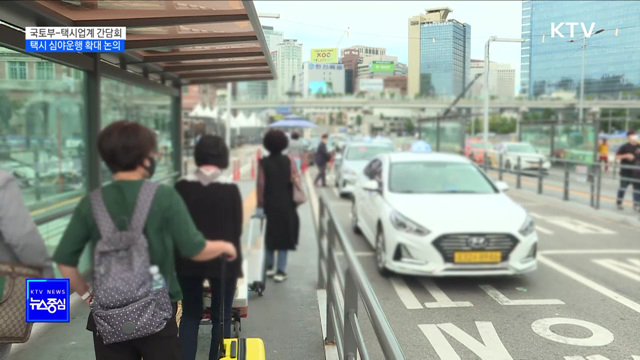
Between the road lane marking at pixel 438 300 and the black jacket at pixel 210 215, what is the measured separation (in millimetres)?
2521

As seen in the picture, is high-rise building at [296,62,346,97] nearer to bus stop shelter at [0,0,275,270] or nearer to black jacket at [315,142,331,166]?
bus stop shelter at [0,0,275,270]

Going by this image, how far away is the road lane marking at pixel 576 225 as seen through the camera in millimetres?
9452

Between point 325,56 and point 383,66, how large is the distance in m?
0.45

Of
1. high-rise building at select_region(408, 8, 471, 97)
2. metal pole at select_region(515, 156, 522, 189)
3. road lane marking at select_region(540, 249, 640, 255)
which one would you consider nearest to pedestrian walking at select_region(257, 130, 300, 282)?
high-rise building at select_region(408, 8, 471, 97)

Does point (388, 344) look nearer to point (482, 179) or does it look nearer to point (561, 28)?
point (561, 28)

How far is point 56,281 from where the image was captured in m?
2.92

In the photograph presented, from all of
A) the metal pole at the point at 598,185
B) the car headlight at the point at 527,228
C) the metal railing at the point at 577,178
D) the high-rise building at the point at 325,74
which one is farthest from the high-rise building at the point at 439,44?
the metal pole at the point at 598,185

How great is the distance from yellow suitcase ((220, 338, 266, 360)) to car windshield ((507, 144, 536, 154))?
20.2 m

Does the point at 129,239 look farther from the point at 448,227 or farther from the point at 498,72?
the point at 448,227

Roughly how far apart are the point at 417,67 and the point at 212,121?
86.5 ft

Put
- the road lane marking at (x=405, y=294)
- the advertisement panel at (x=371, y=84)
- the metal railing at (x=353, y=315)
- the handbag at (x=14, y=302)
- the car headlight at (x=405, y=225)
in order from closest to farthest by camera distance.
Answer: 1. the metal railing at (x=353, y=315)
2. the handbag at (x=14, y=302)
3. the advertisement panel at (x=371, y=84)
4. the road lane marking at (x=405, y=294)
5. the car headlight at (x=405, y=225)

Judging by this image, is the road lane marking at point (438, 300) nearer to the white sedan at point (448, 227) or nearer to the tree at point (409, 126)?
the white sedan at point (448, 227)

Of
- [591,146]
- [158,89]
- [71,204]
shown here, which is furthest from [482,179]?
[591,146]

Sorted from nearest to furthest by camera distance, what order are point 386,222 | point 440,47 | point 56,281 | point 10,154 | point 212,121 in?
1. point 56,281
2. point 440,47
3. point 10,154
4. point 386,222
5. point 212,121
